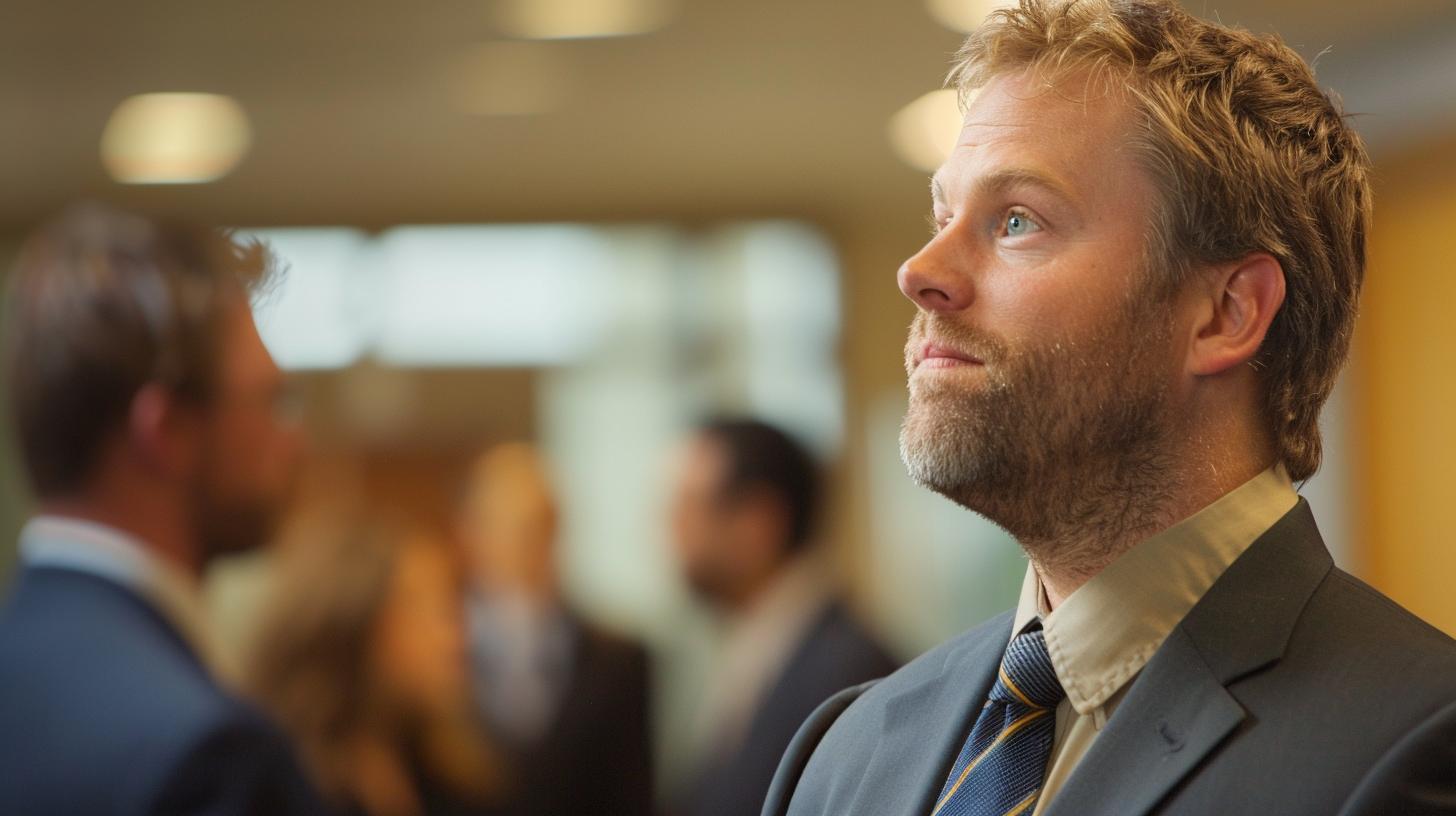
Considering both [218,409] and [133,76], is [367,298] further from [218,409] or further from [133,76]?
[218,409]

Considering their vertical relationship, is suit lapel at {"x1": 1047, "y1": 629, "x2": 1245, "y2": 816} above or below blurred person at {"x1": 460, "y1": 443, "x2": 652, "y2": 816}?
above

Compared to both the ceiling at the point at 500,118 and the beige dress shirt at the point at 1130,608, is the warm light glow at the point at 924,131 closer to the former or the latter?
the ceiling at the point at 500,118

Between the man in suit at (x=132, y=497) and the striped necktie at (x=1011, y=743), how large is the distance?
86 cm

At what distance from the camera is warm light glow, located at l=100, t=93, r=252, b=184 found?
7438mm

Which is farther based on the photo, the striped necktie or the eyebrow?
the eyebrow

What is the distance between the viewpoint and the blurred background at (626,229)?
6.63 metres

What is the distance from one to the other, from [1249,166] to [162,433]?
1374 mm

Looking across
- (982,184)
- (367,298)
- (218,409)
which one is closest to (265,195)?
(367,298)

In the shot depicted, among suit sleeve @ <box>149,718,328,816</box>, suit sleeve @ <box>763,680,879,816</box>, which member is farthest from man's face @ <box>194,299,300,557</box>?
suit sleeve @ <box>763,680,879,816</box>

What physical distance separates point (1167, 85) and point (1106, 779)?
2.15 feet

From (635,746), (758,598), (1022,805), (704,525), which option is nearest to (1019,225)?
(1022,805)

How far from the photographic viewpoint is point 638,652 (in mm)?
4844

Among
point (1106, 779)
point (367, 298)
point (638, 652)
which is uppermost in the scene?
point (367, 298)

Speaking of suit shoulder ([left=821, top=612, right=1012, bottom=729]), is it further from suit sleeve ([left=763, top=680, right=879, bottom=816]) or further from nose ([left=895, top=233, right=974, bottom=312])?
nose ([left=895, top=233, right=974, bottom=312])
